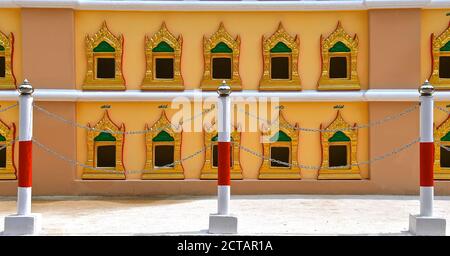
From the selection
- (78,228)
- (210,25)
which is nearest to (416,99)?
(210,25)

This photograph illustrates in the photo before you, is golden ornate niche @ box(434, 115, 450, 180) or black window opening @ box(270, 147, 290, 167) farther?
black window opening @ box(270, 147, 290, 167)

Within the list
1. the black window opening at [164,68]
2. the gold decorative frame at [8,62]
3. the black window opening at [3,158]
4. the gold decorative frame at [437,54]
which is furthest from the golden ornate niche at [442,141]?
the black window opening at [3,158]

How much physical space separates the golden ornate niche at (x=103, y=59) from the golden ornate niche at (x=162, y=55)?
0.49 m

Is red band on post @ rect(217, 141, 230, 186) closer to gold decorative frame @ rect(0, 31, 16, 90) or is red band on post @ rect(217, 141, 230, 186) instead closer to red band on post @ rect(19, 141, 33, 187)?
red band on post @ rect(19, 141, 33, 187)

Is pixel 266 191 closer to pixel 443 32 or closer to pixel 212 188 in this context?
pixel 212 188

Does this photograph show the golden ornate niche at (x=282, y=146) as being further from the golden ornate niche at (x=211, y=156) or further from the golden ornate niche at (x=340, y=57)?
the golden ornate niche at (x=340, y=57)

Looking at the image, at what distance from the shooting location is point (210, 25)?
908 centimetres

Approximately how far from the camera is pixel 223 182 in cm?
590

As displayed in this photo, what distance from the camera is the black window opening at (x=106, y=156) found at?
9.12 metres

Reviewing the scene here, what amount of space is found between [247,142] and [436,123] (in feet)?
11.4

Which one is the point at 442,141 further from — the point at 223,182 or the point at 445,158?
the point at 223,182

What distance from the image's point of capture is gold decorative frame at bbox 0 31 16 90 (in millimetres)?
8969

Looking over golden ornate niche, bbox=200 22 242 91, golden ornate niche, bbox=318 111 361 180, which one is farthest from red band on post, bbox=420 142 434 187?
golden ornate niche, bbox=200 22 242 91

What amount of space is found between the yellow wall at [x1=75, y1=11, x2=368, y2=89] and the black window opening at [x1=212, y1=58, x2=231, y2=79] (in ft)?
0.82
